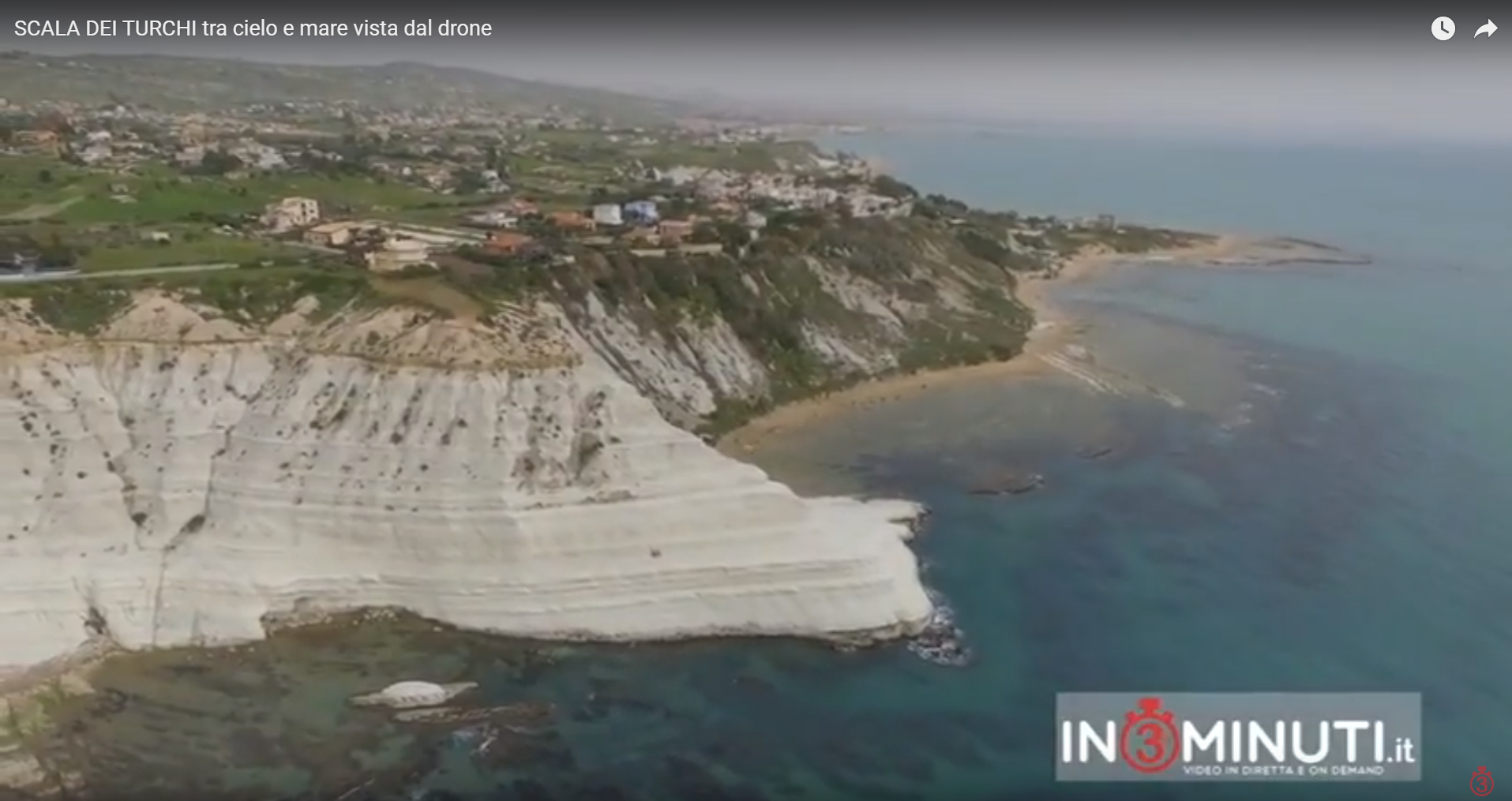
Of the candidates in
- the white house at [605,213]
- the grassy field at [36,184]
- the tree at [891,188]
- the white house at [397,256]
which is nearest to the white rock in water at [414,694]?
the white house at [397,256]

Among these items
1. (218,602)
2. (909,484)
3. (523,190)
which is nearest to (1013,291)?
(909,484)

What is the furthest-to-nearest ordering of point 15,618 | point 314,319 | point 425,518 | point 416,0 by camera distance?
point 314,319 < point 425,518 < point 15,618 < point 416,0

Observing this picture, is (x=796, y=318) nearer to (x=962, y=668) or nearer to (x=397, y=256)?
(x=397, y=256)

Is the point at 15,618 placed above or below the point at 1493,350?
below

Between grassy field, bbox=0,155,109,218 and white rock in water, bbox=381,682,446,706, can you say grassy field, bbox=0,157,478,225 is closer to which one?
grassy field, bbox=0,155,109,218

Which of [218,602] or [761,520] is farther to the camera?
[761,520]

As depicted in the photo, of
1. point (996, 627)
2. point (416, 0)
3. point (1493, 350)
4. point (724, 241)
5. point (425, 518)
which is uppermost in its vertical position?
point (416, 0)

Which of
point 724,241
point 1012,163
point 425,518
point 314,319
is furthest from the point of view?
point 724,241

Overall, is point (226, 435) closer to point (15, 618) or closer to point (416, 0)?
point (15, 618)

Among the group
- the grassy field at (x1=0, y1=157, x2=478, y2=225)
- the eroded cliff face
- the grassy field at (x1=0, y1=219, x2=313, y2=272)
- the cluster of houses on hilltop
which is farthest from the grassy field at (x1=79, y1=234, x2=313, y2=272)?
the cluster of houses on hilltop
